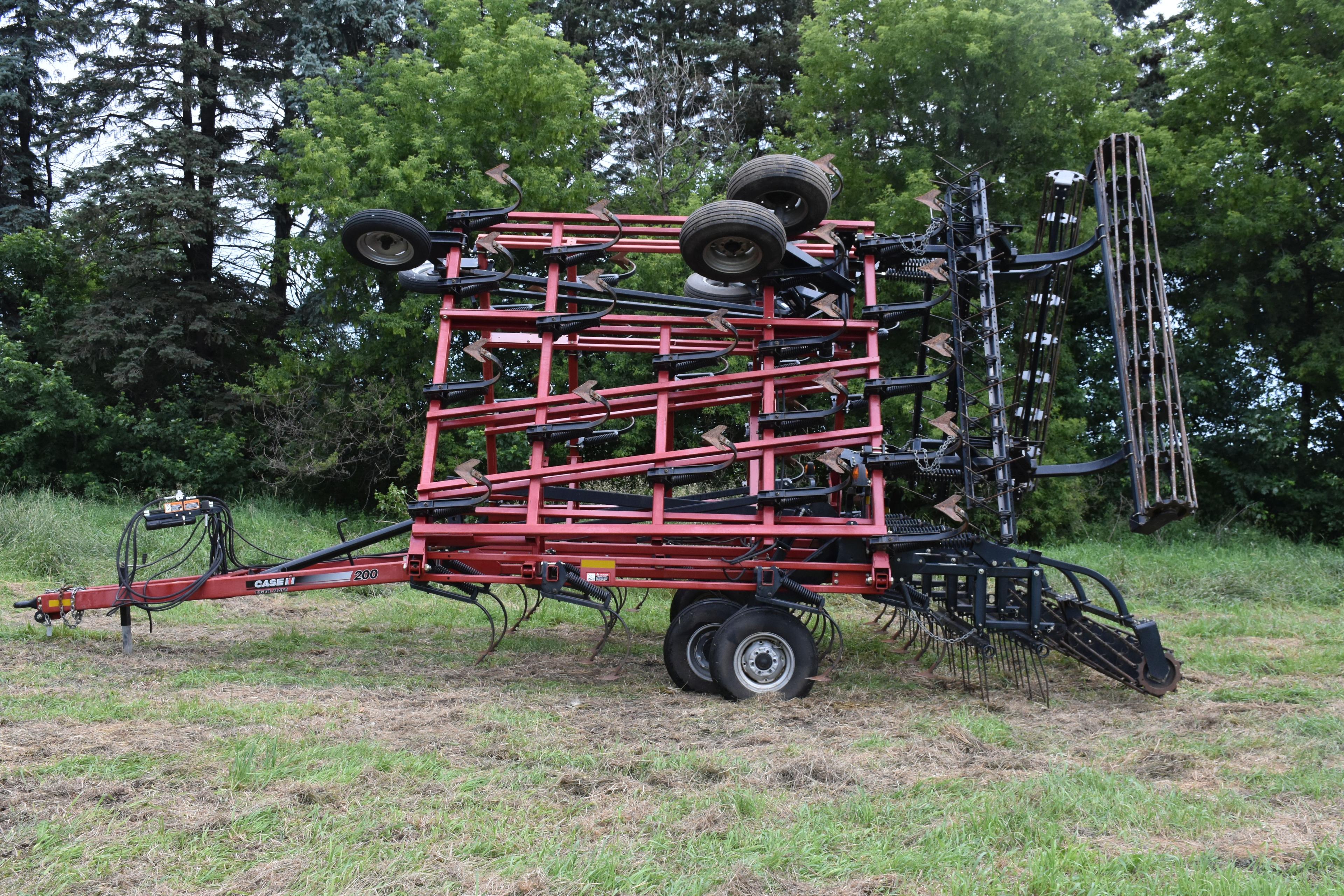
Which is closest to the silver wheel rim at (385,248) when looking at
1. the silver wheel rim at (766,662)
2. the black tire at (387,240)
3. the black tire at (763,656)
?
the black tire at (387,240)

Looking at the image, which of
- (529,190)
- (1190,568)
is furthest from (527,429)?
(529,190)

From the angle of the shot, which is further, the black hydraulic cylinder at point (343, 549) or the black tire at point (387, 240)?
the black hydraulic cylinder at point (343, 549)

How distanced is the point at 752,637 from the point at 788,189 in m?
3.06

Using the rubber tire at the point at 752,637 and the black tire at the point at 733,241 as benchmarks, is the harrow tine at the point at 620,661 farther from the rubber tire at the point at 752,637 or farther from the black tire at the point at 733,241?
the black tire at the point at 733,241

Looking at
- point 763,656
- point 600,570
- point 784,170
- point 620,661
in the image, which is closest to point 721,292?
point 784,170

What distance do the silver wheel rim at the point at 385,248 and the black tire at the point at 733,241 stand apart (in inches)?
86.9

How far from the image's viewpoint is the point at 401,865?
349 cm

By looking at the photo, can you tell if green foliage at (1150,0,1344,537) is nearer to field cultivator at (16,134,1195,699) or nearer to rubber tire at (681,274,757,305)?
field cultivator at (16,134,1195,699)

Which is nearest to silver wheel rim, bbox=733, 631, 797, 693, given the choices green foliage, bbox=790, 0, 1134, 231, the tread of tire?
the tread of tire

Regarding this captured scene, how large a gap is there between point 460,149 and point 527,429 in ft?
41.3

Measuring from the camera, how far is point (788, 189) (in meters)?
6.79

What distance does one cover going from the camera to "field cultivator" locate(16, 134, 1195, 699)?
643cm

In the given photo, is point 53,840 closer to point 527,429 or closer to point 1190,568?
point 527,429

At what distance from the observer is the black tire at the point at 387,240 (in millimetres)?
7152
